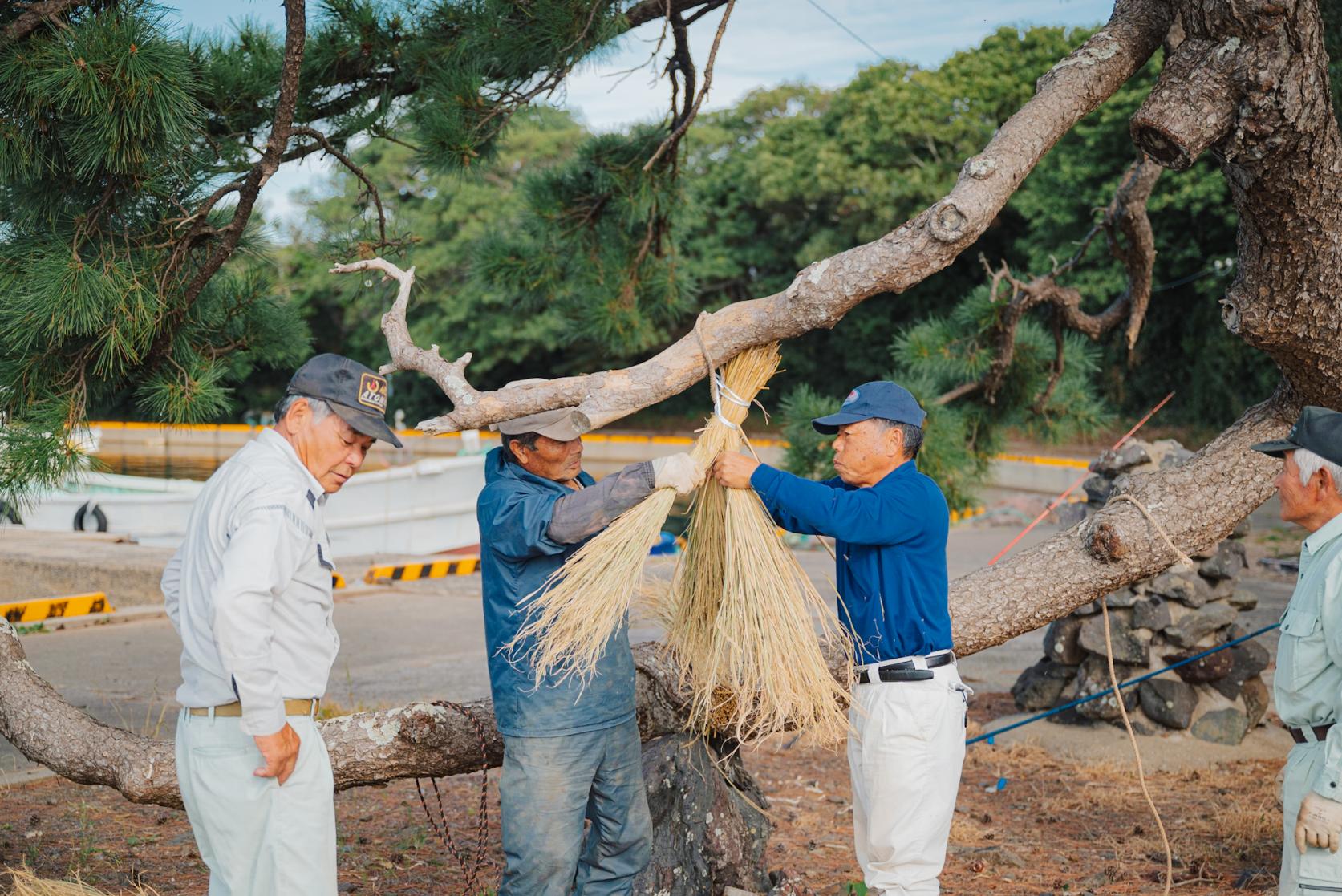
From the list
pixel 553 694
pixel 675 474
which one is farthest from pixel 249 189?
pixel 553 694

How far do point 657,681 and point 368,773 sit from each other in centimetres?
93

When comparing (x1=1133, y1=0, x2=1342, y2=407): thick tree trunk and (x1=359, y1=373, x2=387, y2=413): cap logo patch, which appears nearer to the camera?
(x1=359, y1=373, x2=387, y2=413): cap logo patch

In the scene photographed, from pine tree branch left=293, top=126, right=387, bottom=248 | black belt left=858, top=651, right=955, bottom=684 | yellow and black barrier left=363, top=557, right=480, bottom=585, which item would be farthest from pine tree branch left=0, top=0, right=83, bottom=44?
yellow and black barrier left=363, top=557, right=480, bottom=585

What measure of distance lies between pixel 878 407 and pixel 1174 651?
12.2 ft

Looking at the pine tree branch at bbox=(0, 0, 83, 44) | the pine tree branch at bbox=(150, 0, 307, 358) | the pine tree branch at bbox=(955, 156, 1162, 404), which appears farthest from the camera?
the pine tree branch at bbox=(955, 156, 1162, 404)

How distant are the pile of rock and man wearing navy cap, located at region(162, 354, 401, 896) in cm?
448

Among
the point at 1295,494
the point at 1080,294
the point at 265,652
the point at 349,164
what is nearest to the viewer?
the point at 265,652

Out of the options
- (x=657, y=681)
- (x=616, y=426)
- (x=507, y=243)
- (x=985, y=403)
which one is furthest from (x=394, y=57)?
(x=616, y=426)

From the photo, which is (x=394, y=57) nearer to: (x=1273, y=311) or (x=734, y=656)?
(x=734, y=656)

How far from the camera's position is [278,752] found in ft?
8.48

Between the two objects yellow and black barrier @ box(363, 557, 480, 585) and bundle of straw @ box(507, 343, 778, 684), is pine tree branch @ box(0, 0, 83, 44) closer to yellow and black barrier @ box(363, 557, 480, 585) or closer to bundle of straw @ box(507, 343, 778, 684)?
bundle of straw @ box(507, 343, 778, 684)

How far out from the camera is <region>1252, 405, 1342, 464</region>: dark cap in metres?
2.79

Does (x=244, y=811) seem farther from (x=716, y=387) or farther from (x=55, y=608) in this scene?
(x=55, y=608)

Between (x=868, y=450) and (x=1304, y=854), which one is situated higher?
(x=868, y=450)
